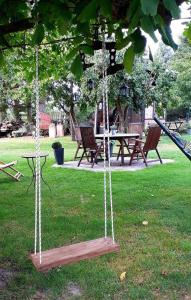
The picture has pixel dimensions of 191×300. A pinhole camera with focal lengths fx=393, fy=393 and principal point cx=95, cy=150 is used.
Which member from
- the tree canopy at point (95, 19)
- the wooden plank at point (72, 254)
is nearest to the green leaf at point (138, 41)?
the tree canopy at point (95, 19)

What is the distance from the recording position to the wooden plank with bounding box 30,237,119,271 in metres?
2.59

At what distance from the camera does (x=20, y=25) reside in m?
2.73

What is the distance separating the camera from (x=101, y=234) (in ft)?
14.1

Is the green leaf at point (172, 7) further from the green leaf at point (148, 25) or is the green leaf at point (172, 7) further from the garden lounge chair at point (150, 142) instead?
the garden lounge chair at point (150, 142)

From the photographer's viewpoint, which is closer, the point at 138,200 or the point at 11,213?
the point at 11,213

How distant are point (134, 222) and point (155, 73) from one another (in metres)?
12.2

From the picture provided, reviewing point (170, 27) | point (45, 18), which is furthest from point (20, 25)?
point (170, 27)

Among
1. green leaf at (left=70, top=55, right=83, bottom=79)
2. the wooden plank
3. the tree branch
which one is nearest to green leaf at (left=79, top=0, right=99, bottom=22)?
green leaf at (left=70, top=55, right=83, bottom=79)

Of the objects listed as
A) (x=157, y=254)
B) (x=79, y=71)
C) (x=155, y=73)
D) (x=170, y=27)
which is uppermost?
(x=155, y=73)

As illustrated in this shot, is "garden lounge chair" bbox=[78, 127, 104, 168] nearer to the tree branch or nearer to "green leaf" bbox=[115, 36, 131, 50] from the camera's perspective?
the tree branch

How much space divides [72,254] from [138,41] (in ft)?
5.31

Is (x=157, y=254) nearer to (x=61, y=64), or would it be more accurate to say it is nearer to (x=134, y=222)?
(x=134, y=222)

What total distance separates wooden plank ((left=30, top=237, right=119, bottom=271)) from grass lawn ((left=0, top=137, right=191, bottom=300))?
37 cm

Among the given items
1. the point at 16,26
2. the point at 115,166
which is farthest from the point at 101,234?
the point at 115,166
